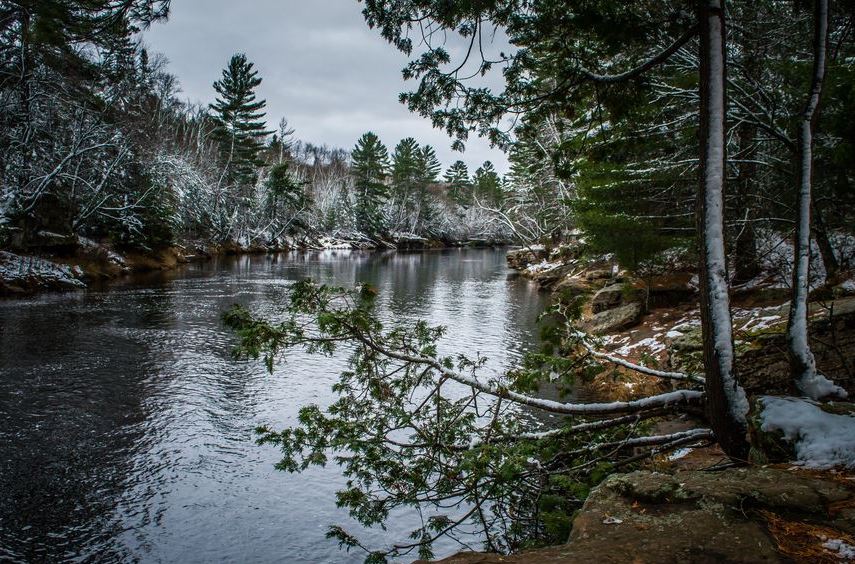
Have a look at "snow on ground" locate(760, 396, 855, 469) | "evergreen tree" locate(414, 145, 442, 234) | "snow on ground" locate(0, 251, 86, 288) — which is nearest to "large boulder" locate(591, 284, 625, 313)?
"snow on ground" locate(760, 396, 855, 469)

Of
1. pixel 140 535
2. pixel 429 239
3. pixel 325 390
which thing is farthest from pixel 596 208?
pixel 429 239

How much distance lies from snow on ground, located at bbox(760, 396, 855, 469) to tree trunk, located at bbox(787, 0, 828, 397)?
65 cm

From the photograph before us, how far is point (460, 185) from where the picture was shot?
8900 centimetres

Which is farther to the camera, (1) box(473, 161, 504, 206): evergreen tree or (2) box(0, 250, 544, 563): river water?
(1) box(473, 161, 504, 206): evergreen tree

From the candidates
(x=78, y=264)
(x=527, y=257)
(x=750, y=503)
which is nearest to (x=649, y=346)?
(x=750, y=503)

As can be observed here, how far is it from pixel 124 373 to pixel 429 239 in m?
67.9

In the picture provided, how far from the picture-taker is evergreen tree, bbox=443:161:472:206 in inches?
3435

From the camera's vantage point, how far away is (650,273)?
551 inches

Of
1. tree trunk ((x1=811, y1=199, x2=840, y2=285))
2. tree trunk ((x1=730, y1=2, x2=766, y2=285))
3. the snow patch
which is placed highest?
tree trunk ((x1=730, y1=2, x2=766, y2=285))

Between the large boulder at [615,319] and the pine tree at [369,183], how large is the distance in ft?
174

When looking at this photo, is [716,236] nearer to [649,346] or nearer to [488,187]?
[649,346]

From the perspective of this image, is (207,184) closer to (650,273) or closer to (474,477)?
(650,273)

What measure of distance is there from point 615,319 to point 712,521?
1209cm

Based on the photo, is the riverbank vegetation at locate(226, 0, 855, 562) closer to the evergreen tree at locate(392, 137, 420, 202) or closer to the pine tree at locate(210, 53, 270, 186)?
the pine tree at locate(210, 53, 270, 186)
